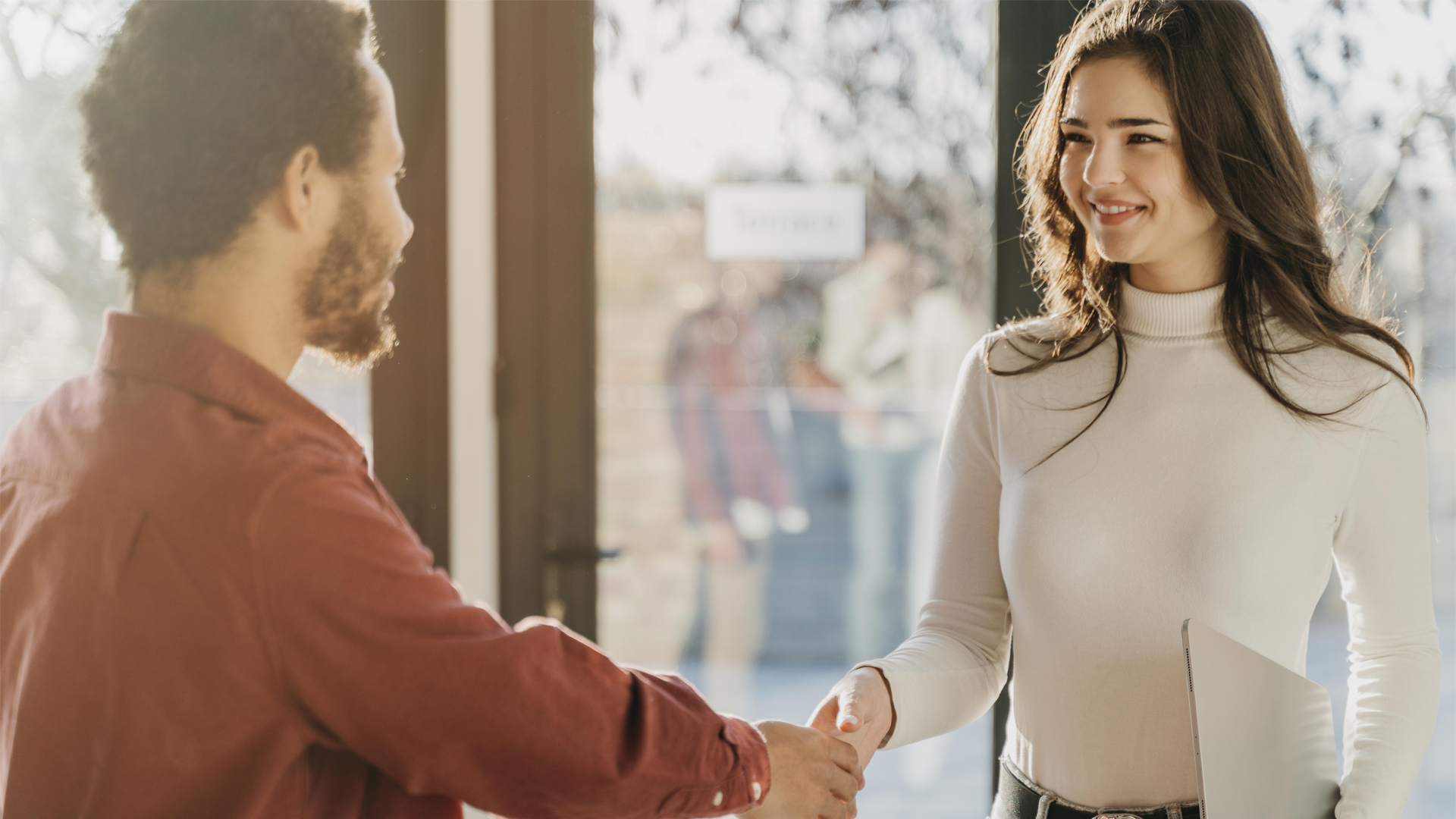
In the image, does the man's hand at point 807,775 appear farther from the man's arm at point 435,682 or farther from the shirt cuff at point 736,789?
the man's arm at point 435,682

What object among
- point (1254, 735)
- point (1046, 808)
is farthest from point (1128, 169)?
point (1046, 808)

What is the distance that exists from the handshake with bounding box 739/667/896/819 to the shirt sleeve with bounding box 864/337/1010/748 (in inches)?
2.1

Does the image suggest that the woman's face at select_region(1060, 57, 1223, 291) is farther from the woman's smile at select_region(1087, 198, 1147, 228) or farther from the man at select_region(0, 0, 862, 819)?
the man at select_region(0, 0, 862, 819)

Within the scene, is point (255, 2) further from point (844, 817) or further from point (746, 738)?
point (844, 817)

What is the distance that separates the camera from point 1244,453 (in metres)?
1.21

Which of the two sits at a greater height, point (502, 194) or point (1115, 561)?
point (502, 194)

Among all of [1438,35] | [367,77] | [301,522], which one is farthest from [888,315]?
[301,522]

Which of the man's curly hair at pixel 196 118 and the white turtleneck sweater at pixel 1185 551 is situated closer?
the man's curly hair at pixel 196 118

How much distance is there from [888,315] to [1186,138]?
2.27ft

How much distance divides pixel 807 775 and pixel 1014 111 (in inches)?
45.2

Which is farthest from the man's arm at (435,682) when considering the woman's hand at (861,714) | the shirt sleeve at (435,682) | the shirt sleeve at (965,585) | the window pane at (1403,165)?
the window pane at (1403,165)

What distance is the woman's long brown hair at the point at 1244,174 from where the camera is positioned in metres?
1.22

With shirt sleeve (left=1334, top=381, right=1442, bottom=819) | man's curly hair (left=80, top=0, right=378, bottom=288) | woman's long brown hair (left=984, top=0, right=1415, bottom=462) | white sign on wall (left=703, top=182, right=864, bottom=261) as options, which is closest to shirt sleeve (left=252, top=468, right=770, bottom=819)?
man's curly hair (left=80, top=0, right=378, bottom=288)

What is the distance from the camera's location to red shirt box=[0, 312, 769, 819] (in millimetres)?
794
